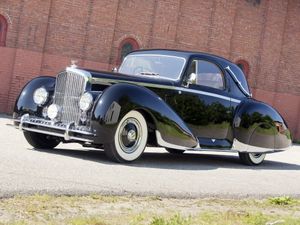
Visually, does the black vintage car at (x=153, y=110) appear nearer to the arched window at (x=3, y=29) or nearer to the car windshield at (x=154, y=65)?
the car windshield at (x=154, y=65)

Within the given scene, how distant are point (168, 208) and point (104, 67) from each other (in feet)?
53.7

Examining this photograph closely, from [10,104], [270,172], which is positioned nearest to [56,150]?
[270,172]

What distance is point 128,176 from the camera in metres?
6.33

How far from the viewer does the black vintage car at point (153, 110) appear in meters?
7.09

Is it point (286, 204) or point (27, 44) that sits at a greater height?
point (27, 44)

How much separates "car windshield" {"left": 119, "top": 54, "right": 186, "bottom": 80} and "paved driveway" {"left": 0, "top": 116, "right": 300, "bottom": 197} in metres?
1.36

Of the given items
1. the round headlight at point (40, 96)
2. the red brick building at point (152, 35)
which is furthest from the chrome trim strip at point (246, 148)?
the red brick building at point (152, 35)

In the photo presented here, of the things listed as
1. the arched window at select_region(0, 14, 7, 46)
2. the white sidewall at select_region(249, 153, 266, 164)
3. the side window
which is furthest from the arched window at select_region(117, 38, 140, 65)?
the side window

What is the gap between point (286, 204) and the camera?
5.79 m

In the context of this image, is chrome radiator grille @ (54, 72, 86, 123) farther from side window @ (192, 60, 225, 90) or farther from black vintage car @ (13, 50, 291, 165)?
side window @ (192, 60, 225, 90)

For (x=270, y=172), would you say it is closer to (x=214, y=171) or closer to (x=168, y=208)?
(x=214, y=171)

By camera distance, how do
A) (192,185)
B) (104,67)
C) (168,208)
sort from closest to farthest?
(168,208) < (192,185) < (104,67)

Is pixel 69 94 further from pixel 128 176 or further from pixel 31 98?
pixel 128 176

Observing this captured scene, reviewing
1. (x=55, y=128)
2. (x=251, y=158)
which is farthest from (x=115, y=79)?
(x=251, y=158)
